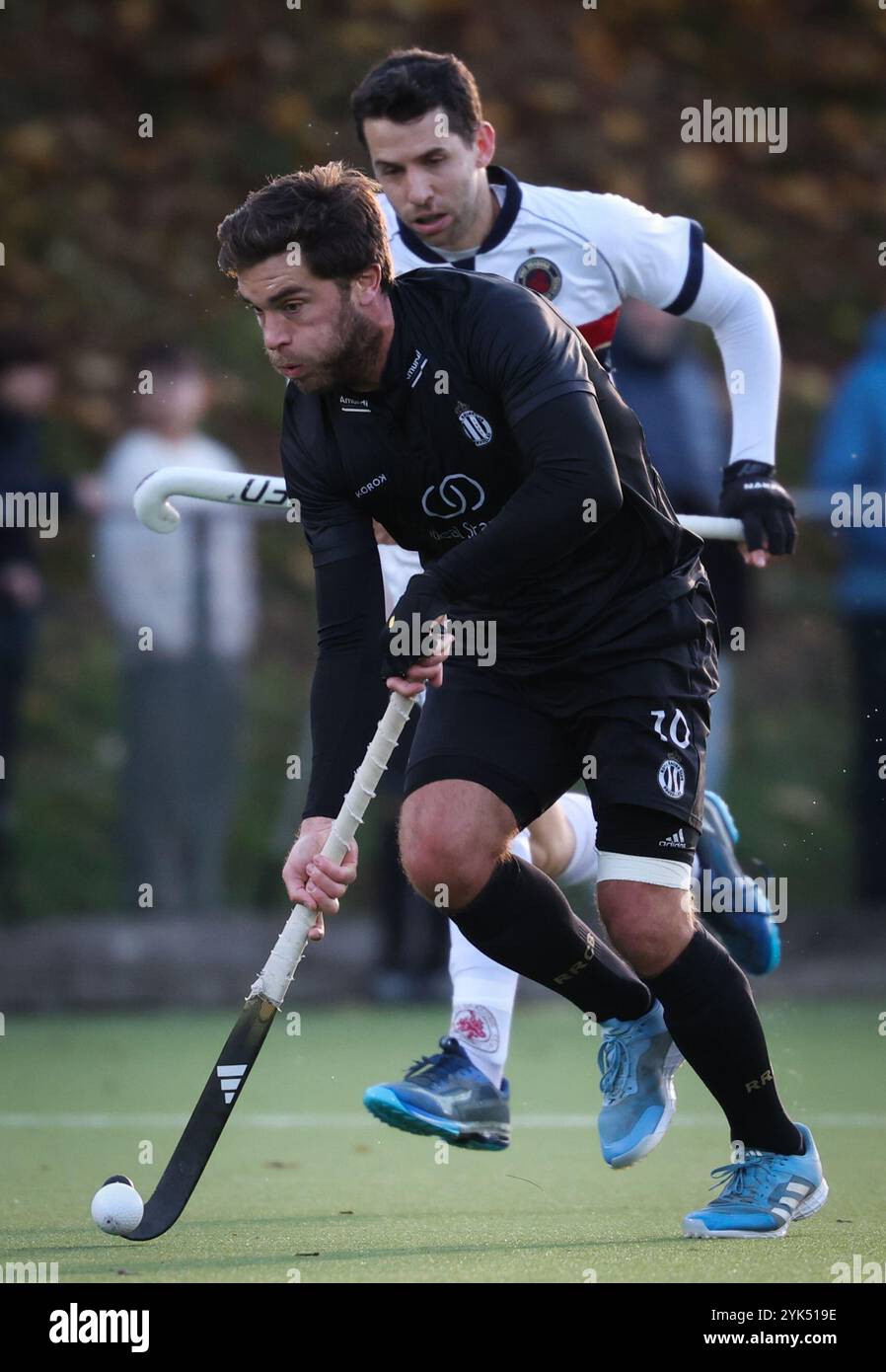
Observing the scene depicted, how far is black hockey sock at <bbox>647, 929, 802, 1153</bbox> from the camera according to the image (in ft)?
13.5

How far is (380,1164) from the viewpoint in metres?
5.20

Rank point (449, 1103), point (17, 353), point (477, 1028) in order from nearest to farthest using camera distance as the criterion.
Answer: point (449, 1103), point (477, 1028), point (17, 353)

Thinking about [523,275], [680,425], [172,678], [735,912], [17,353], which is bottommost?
[735,912]

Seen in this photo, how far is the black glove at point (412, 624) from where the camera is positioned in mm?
3787

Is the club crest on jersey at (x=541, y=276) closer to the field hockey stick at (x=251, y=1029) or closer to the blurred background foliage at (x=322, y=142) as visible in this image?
the field hockey stick at (x=251, y=1029)

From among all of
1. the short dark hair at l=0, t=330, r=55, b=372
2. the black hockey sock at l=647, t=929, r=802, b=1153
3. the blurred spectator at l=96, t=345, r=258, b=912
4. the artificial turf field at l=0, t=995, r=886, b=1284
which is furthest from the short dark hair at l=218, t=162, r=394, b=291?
the short dark hair at l=0, t=330, r=55, b=372

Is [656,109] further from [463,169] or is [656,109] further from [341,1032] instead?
[463,169]

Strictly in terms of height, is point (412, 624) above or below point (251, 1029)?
above

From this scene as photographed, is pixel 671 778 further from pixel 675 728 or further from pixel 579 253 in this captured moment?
pixel 579 253

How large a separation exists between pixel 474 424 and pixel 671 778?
74cm

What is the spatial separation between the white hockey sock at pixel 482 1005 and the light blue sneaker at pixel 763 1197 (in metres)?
0.62

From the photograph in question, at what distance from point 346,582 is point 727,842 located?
142 centimetres

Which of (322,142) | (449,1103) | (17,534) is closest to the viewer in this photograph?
(449,1103)

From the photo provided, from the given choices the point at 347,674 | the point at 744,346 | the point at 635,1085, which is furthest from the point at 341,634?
the point at 744,346
